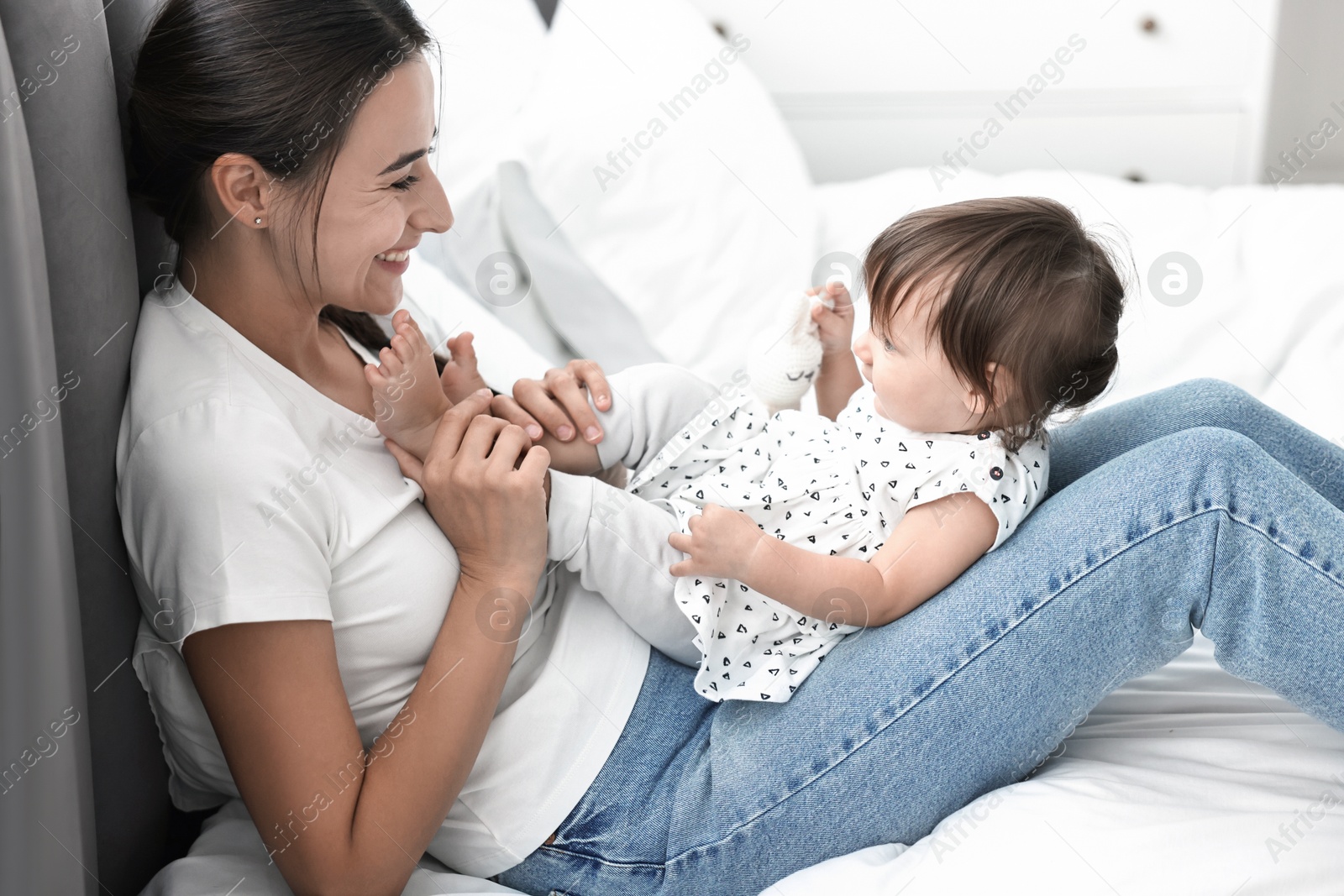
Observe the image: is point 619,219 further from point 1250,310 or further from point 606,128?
point 1250,310

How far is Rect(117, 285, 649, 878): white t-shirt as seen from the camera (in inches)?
27.2

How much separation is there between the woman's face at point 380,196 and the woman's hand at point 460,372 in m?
0.10

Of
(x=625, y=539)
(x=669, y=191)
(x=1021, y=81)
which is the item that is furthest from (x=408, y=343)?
(x=1021, y=81)

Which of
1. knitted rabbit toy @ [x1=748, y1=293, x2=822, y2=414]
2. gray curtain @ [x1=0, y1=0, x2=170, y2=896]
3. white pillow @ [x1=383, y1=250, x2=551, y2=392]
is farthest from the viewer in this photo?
white pillow @ [x1=383, y1=250, x2=551, y2=392]

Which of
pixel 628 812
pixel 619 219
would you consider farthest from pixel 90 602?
pixel 619 219

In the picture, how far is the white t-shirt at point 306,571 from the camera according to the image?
0.69 m

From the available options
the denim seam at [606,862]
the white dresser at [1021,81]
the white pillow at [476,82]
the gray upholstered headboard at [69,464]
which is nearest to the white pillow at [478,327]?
the white pillow at [476,82]

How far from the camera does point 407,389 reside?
822mm

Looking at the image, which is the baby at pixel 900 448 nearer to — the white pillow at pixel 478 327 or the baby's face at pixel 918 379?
the baby's face at pixel 918 379

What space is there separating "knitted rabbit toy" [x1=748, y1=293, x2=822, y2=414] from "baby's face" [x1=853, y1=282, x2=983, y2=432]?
0.50 feet

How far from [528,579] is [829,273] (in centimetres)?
101

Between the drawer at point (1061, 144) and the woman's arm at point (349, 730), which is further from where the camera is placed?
the drawer at point (1061, 144)

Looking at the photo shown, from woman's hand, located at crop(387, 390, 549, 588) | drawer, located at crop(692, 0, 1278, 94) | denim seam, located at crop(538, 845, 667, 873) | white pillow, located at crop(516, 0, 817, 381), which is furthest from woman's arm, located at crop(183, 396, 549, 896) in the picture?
drawer, located at crop(692, 0, 1278, 94)

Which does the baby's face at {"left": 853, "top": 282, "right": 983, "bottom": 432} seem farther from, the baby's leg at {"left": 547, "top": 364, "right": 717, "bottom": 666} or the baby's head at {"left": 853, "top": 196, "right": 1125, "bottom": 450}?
the baby's leg at {"left": 547, "top": 364, "right": 717, "bottom": 666}
